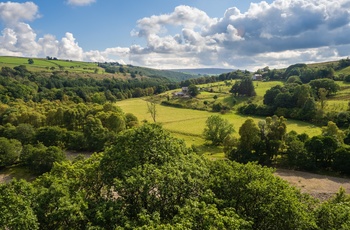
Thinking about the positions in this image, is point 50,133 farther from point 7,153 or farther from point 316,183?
point 316,183

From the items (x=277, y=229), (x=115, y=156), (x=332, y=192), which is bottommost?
(x=332, y=192)

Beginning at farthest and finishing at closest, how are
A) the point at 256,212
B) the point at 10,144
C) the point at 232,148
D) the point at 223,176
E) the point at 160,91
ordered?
the point at 160,91, the point at 232,148, the point at 10,144, the point at 223,176, the point at 256,212

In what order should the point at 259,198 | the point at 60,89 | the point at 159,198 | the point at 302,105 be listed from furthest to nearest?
the point at 60,89
the point at 302,105
the point at 159,198
the point at 259,198

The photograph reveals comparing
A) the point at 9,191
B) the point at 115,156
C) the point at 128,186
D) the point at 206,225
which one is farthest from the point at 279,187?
the point at 9,191

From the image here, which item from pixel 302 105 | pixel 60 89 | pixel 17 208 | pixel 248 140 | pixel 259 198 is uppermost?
pixel 302 105

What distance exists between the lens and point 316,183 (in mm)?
43812

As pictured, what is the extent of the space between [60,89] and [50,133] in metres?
84.1

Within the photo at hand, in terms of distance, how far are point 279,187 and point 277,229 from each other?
2.93 meters

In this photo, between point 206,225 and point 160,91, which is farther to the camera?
point 160,91

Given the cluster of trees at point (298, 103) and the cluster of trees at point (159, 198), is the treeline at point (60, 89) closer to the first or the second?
the cluster of trees at point (298, 103)

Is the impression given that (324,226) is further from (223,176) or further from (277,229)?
(223,176)

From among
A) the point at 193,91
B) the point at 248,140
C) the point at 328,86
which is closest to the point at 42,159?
the point at 248,140

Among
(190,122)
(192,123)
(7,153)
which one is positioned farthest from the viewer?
(190,122)

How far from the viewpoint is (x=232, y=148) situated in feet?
178
